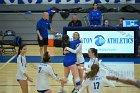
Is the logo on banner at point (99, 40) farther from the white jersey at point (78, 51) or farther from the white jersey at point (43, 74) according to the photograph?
the white jersey at point (43, 74)

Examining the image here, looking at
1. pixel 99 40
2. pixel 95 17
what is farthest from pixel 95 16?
pixel 99 40

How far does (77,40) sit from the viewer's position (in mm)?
11406

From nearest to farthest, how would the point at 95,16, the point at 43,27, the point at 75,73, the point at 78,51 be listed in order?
the point at 75,73
the point at 78,51
the point at 43,27
the point at 95,16

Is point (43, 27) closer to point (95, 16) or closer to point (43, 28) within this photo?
point (43, 28)

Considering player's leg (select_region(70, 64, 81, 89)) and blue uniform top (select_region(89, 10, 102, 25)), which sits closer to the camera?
player's leg (select_region(70, 64, 81, 89))

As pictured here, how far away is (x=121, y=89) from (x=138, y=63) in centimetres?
569

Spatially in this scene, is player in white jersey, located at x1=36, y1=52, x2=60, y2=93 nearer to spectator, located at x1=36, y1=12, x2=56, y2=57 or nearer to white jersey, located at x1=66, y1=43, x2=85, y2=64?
white jersey, located at x1=66, y1=43, x2=85, y2=64

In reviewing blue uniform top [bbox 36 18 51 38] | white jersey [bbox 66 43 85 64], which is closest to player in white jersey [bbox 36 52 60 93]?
white jersey [bbox 66 43 85 64]

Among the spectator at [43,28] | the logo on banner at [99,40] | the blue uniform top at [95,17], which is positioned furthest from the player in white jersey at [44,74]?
the blue uniform top at [95,17]

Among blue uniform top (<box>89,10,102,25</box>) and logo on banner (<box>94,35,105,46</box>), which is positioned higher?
blue uniform top (<box>89,10,102,25</box>)

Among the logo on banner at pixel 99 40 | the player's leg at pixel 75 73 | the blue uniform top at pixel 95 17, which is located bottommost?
the logo on banner at pixel 99 40

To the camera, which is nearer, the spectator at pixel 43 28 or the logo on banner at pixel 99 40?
the spectator at pixel 43 28

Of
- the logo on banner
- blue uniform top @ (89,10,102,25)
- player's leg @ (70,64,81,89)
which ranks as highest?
blue uniform top @ (89,10,102,25)

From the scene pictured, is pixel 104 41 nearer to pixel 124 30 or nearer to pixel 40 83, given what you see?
pixel 124 30
